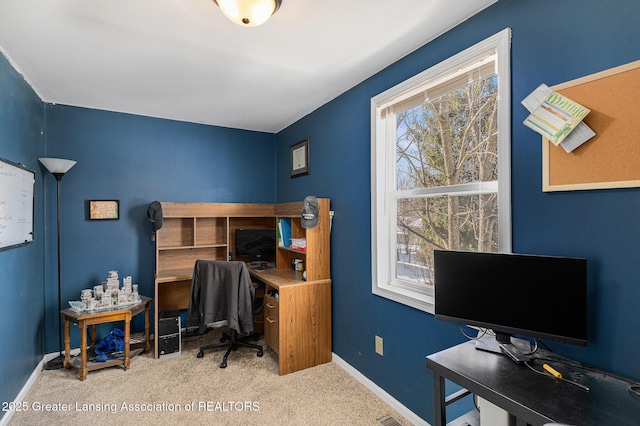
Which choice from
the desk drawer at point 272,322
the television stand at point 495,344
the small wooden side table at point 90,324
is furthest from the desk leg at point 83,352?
the television stand at point 495,344

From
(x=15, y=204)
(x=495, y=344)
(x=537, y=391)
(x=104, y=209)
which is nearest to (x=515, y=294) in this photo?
(x=495, y=344)

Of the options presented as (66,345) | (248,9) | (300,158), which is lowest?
(66,345)

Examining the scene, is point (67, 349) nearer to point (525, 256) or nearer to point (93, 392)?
point (93, 392)

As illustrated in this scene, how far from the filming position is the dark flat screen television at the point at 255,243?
3662mm

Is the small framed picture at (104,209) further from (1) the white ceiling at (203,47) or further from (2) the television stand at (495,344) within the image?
(2) the television stand at (495,344)

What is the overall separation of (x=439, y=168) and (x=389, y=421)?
172 cm

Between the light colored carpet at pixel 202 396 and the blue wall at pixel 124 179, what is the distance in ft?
2.53

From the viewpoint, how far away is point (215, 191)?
380 centimetres

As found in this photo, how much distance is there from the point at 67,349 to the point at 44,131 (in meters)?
2.05

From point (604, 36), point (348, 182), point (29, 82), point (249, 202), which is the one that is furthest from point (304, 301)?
point (29, 82)

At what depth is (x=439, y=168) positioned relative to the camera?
2078 millimetres

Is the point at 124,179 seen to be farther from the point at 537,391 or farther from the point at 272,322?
the point at 537,391

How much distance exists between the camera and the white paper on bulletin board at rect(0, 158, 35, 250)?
1.99 m

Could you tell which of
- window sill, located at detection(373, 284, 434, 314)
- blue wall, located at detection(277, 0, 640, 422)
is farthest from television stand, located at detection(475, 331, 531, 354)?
Answer: window sill, located at detection(373, 284, 434, 314)
